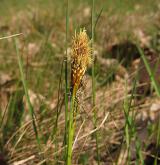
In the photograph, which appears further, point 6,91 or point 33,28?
point 33,28

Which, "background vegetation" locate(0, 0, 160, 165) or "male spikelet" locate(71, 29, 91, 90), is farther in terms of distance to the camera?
"background vegetation" locate(0, 0, 160, 165)

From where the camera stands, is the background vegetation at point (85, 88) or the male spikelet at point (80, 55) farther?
the background vegetation at point (85, 88)

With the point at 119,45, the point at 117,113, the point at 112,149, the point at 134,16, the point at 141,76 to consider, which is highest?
the point at 134,16

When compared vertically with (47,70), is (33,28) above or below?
above

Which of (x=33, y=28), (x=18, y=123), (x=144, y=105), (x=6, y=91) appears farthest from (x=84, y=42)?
(x=33, y=28)

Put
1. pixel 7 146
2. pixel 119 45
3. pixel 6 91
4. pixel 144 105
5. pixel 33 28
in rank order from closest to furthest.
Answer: pixel 7 146 < pixel 144 105 < pixel 6 91 < pixel 119 45 < pixel 33 28

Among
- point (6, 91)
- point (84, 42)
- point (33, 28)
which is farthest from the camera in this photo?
point (33, 28)

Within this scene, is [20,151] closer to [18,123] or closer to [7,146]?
[7,146]

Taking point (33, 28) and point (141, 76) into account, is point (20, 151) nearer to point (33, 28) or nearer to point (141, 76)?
point (141, 76)

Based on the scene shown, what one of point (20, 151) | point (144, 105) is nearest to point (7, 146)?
point (20, 151)
